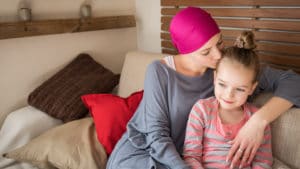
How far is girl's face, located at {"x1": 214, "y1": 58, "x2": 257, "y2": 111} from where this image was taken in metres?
1.09

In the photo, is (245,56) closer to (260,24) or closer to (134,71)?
(260,24)

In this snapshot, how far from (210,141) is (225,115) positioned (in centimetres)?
12

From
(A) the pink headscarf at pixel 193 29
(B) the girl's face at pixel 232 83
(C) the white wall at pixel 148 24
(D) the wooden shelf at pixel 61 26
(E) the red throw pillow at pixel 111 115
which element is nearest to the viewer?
(B) the girl's face at pixel 232 83

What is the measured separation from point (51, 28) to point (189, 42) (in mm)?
1047

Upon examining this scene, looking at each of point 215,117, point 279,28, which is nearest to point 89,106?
point 215,117

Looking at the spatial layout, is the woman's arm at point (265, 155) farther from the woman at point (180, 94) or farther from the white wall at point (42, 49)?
the white wall at point (42, 49)

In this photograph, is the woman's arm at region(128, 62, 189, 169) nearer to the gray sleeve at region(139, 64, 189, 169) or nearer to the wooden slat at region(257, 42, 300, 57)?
the gray sleeve at region(139, 64, 189, 169)

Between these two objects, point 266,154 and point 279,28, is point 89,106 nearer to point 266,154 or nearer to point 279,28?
point 266,154

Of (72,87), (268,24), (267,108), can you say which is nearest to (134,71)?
(72,87)

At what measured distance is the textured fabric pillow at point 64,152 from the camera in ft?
4.68

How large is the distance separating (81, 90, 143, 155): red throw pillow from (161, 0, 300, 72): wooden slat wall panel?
2.26 ft

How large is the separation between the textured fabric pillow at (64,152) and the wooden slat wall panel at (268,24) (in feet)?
3.29

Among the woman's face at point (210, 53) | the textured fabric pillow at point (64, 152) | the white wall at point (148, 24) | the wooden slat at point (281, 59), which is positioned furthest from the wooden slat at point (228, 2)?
the textured fabric pillow at point (64, 152)

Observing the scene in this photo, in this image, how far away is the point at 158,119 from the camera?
1.21 metres
